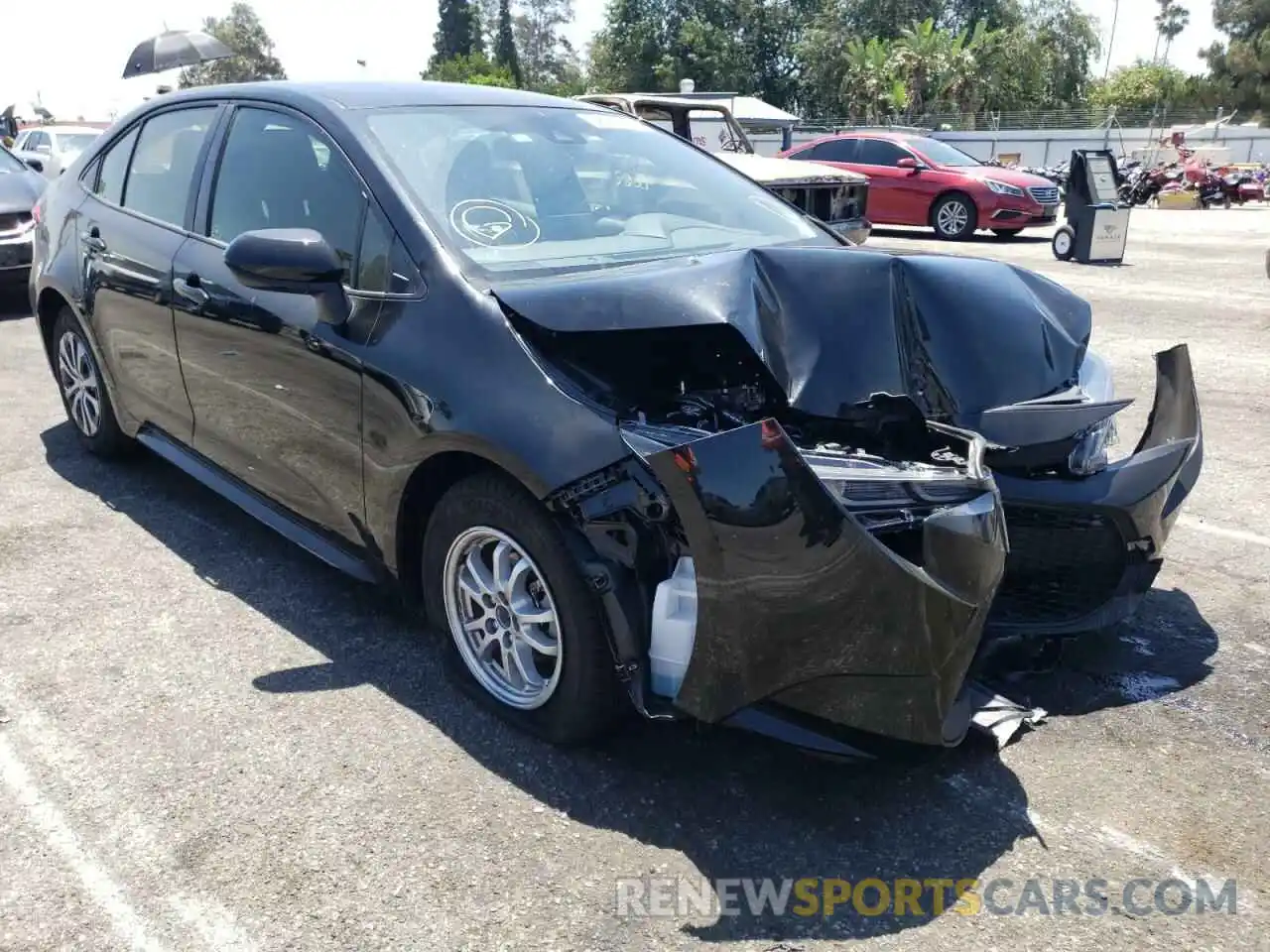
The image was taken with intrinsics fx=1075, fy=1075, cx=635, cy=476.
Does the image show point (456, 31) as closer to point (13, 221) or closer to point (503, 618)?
point (13, 221)

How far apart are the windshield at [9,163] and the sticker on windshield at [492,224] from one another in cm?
880

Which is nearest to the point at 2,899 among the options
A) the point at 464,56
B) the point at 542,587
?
the point at 542,587

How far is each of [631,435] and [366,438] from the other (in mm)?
1001

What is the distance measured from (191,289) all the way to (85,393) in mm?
1650

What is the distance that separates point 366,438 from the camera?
3.11 metres

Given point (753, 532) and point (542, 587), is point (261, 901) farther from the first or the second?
point (753, 532)

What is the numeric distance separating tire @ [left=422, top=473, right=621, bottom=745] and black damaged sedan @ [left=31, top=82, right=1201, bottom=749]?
0.01 meters

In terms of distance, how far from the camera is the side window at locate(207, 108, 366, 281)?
10.7 ft

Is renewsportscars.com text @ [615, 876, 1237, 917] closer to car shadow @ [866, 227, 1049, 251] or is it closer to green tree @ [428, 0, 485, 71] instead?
car shadow @ [866, 227, 1049, 251]

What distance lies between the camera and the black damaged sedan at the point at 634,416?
230 centimetres

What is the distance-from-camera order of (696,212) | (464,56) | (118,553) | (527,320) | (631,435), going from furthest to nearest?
(464,56) → (118,553) → (696,212) → (527,320) → (631,435)

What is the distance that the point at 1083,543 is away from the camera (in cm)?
296

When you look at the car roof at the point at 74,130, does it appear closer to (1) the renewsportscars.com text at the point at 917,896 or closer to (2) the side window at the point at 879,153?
(2) the side window at the point at 879,153

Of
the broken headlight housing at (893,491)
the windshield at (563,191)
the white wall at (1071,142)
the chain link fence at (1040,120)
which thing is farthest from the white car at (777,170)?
the chain link fence at (1040,120)
